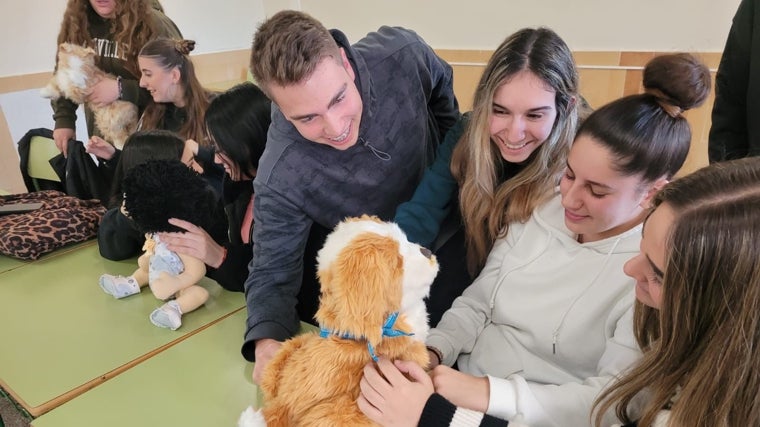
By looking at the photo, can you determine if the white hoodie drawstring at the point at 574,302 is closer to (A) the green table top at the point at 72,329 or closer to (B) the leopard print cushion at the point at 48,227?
(A) the green table top at the point at 72,329

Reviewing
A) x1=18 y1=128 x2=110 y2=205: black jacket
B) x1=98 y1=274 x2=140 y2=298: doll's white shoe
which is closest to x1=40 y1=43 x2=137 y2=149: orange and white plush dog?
x1=18 y1=128 x2=110 y2=205: black jacket

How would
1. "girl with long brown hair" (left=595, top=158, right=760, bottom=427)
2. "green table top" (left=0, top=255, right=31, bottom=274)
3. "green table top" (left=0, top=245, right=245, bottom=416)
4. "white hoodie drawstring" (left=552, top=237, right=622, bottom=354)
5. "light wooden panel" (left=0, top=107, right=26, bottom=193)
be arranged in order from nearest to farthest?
"girl with long brown hair" (left=595, top=158, right=760, bottom=427) → "white hoodie drawstring" (left=552, top=237, right=622, bottom=354) → "green table top" (left=0, top=245, right=245, bottom=416) → "green table top" (left=0, top=255, right=31, bottom=274) → "light wooden panel" (left=0, top=107, right=26, bottom=193)

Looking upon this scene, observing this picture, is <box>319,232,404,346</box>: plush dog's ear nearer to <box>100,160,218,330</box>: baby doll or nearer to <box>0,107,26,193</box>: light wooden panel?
<box>100,160,218,330</box>: baby doll

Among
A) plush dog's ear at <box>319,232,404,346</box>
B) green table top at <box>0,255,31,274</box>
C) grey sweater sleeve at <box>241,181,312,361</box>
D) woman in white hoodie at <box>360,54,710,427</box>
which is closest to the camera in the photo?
plush dog's ear at <box>319,232,404,346</box>

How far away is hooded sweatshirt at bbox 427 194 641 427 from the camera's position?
86cm

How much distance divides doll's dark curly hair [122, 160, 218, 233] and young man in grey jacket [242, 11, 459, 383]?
0.17 m

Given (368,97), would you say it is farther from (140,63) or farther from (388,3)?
(388,3)

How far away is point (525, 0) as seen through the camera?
2627 millimetres

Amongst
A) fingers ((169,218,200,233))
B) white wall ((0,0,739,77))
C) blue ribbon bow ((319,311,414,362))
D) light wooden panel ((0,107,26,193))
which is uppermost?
white wall ((0,0,739,77))

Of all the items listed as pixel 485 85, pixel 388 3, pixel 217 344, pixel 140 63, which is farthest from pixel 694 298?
pixel 388 3

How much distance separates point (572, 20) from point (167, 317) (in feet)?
7.74

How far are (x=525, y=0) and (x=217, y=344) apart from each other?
7.82ft

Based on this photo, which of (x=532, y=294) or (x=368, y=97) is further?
(x=368, y=97)

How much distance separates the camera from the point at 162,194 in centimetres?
121
